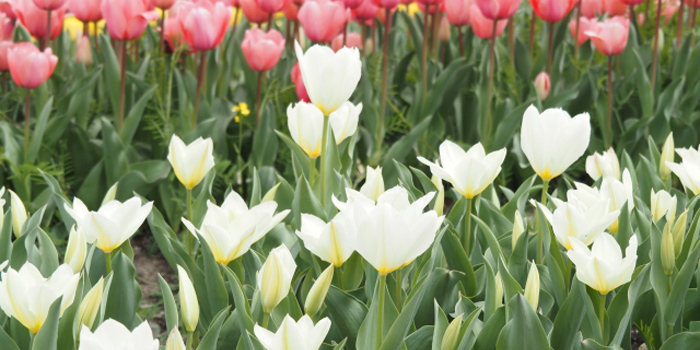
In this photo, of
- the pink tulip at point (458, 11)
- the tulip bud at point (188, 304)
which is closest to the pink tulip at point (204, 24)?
the pink tulip at point (458, 11)

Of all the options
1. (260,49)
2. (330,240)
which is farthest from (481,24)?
(330,240)

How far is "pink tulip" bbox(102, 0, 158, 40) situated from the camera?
2.61 metres

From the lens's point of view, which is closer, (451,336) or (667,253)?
(451,336)

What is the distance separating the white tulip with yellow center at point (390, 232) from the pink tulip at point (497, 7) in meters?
1.74

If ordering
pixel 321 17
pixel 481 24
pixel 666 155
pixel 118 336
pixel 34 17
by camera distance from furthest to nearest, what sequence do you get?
pixel 481 24
pixel 34 17
pixel 321 17
pixel 666 155
pixel 118 336

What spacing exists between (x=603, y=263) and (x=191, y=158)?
815mm

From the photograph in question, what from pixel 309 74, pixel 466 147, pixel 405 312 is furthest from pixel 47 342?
pixel 466 147

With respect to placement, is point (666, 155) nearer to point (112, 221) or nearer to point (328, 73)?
point (328, 73)

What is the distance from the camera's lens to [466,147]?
10.1ft

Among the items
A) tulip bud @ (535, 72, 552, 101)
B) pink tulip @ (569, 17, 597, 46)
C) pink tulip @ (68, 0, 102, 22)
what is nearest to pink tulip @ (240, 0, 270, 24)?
pink tulip @ (68, 0, 102, 22)

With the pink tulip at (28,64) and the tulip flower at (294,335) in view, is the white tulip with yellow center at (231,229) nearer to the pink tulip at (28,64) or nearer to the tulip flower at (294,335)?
the tulip flower at (294,335)

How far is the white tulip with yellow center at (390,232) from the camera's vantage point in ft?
3.64

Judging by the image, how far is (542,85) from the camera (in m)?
3.08

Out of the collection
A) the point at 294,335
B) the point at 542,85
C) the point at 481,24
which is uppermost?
the point at 294,335
